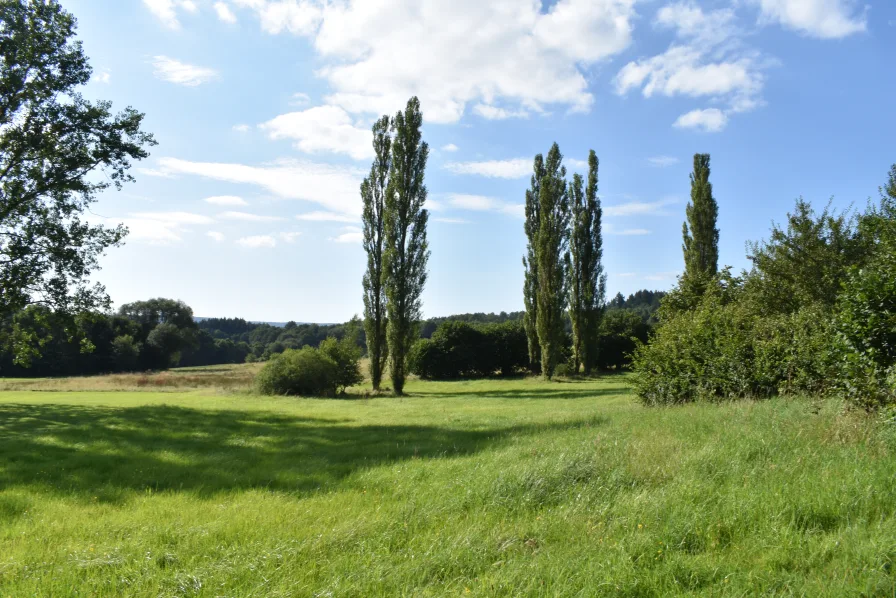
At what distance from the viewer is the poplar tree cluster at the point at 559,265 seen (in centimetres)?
3641

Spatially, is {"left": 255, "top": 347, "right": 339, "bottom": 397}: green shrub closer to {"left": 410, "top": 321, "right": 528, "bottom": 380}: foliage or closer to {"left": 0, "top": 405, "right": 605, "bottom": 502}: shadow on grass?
{"left": 410, "top": 321, "right": 528, "bottom": 380}: foliage

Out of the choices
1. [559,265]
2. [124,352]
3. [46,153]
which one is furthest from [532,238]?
[124,352]

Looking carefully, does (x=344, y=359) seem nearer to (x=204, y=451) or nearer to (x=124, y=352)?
(x=204, y=451)

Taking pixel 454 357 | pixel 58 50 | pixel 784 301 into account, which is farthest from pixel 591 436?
pixel 454 357

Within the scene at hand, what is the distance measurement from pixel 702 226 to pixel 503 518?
120 ft

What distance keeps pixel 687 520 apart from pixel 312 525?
10.2ft

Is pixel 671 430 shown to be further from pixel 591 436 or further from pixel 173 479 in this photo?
pixel 173 479

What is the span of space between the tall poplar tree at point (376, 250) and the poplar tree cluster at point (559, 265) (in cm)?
1166

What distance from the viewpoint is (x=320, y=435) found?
→ 11625mm

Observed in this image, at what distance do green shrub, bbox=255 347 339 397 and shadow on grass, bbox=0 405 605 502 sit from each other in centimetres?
1389

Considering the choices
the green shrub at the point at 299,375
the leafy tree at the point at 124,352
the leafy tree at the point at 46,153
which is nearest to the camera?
the leafy tree at the point at 46,153

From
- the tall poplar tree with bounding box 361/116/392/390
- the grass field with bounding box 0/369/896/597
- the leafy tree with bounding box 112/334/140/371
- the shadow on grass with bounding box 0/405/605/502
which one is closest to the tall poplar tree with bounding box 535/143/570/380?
the tall poplar tree with bounding box 361/116/392/390

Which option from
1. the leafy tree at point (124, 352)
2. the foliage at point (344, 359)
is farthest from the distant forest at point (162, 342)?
the foliage at point (344, 359)

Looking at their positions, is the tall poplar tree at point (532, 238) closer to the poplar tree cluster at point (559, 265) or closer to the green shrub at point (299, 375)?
the poplar tree cluster at point (559, 265)
